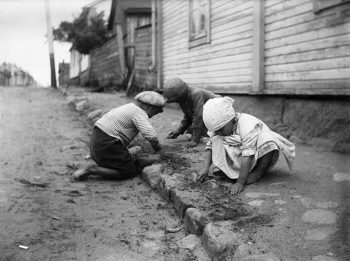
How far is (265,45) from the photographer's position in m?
6.77

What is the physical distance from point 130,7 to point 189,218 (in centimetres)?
2090

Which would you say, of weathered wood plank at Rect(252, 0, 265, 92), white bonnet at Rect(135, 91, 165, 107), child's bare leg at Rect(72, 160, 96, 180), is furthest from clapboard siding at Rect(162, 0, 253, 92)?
child's bare leg at Rect(72, 160, 96, 180)

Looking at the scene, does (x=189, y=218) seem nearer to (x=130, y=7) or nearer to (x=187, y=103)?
(x=187, y=103)

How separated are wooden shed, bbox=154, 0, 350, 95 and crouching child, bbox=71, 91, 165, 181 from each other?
2389mm

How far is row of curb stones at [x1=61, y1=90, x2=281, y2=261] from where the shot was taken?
8.14 feet

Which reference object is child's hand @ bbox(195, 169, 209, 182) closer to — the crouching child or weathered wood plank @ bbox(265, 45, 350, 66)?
the crouching child

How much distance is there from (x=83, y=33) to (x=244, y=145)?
19592 mm

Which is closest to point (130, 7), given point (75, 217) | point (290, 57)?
point (290, 57)

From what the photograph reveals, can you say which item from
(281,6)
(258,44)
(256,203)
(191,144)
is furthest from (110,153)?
(281,6)

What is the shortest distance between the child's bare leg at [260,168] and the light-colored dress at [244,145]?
0.20 ft

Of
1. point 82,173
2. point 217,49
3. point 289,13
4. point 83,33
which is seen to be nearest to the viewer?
point 82,173

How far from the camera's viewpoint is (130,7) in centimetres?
2245

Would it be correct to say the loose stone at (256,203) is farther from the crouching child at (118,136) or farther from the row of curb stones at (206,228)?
the crouching child at (118,136)

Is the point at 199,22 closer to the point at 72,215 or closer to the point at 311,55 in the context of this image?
the point at 311,55
